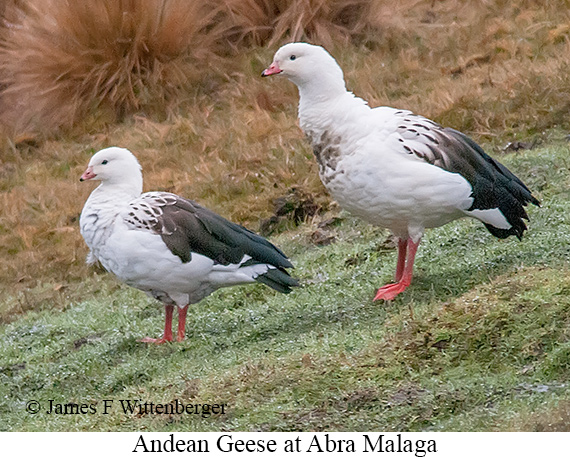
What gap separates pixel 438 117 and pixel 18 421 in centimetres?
592

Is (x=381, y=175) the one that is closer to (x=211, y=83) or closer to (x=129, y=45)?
(x=211, y=83)

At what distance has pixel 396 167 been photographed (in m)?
5.93

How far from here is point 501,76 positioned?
10.6 meters

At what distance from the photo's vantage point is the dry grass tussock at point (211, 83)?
33.7ft

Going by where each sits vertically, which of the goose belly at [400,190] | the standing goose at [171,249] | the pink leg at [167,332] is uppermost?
the goose belly at [400,190]

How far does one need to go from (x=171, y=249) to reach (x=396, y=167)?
4.75ft

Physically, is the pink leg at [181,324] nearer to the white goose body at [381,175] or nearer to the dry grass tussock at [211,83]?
the white goose body at [381,175]

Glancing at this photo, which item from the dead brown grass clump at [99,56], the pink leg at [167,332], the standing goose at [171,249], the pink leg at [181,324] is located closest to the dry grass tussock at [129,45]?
the dead brown grass clump at [99,56]

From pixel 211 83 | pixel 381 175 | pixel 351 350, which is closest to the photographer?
pixel 351 350

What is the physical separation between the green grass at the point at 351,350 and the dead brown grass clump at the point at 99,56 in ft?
16.6

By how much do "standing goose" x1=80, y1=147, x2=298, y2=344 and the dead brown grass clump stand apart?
601 cm

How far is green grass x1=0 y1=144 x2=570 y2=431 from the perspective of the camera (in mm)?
4809

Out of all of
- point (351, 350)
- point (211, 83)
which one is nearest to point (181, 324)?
point (351, 350)

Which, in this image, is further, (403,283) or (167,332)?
(167,332)
